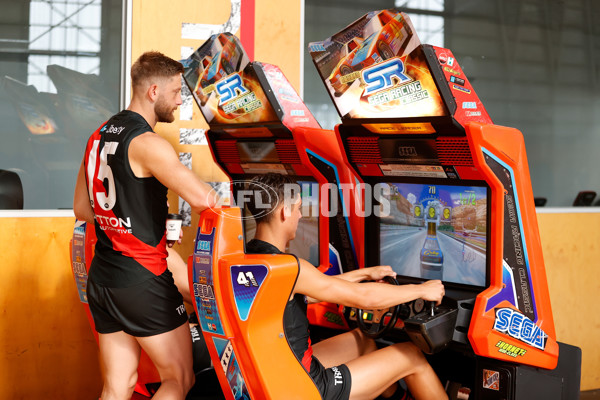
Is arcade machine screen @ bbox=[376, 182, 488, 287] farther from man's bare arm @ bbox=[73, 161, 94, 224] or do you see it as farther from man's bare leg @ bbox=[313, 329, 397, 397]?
man's bare arm @ bbox=[73, 161, 94, 224]

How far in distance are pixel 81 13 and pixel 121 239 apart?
6.77 feet

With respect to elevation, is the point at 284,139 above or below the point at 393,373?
above

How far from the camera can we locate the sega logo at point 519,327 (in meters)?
2.53

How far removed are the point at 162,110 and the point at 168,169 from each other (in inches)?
16.1

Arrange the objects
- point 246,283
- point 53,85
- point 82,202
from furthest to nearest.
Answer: point 53,85 → point 82,202 → point 246,283

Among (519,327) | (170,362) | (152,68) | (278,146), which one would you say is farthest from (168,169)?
(519,327)

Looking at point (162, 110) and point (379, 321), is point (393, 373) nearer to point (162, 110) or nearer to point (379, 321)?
point (379, 321)

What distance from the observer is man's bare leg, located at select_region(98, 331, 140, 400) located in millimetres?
2531

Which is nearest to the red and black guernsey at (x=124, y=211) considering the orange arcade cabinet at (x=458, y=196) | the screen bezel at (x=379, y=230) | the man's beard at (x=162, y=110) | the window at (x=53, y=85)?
the man's beard at (x=162, y=110)

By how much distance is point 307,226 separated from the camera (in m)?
3.45

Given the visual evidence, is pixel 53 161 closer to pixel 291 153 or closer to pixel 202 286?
pixel 291 153

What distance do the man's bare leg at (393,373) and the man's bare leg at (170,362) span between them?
2.12 feet

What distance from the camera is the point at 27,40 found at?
3859mm

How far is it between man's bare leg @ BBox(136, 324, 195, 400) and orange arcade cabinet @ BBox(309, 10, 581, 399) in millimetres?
786
